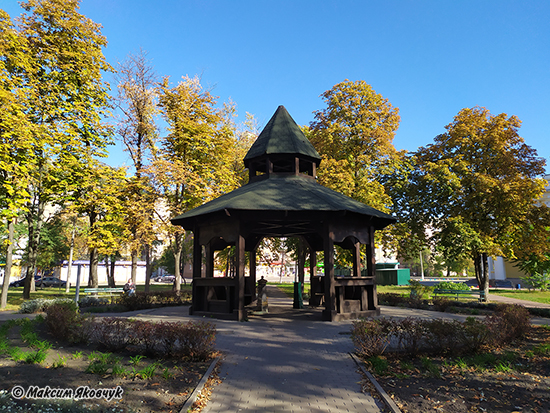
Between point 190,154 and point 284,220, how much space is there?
11334mm

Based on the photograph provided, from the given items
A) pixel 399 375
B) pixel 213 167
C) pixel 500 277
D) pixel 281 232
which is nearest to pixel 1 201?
pixel 213 167

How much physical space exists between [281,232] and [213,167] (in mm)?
7618

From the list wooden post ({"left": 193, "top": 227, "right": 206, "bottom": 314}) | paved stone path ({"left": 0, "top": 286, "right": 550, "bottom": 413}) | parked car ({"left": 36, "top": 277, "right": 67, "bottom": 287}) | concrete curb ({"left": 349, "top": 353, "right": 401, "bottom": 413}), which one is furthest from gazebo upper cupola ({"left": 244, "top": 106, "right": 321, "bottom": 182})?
parked car ({"left": 36, "top": 277, "right": 67, "bottom": 287})

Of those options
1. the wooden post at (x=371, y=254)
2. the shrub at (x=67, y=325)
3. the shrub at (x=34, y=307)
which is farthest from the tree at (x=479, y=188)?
the shrub at (x=34, y=307)

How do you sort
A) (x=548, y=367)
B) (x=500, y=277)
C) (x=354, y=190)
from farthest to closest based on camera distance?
(x=500, y=277), (x=354, y=190), (x=548, y=367)

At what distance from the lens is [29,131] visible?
53.8 feet

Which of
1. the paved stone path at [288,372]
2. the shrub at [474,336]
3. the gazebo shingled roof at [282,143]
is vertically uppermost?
the gazebo shingled roof at [282,143]

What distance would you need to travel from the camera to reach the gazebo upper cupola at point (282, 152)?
50.7 feet

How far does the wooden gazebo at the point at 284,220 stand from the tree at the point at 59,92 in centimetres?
1016

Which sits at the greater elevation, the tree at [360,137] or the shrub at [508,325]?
the tree at [360,137]

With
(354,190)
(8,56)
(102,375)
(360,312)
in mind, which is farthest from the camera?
(354,190)

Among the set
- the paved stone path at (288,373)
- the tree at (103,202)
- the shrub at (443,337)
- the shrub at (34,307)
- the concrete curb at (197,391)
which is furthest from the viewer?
the tree at (103,202)

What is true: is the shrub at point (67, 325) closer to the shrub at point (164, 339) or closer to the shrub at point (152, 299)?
the shrub at point (164, 339)

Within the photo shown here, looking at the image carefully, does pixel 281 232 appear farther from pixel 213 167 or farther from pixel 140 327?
pixel 140 327
